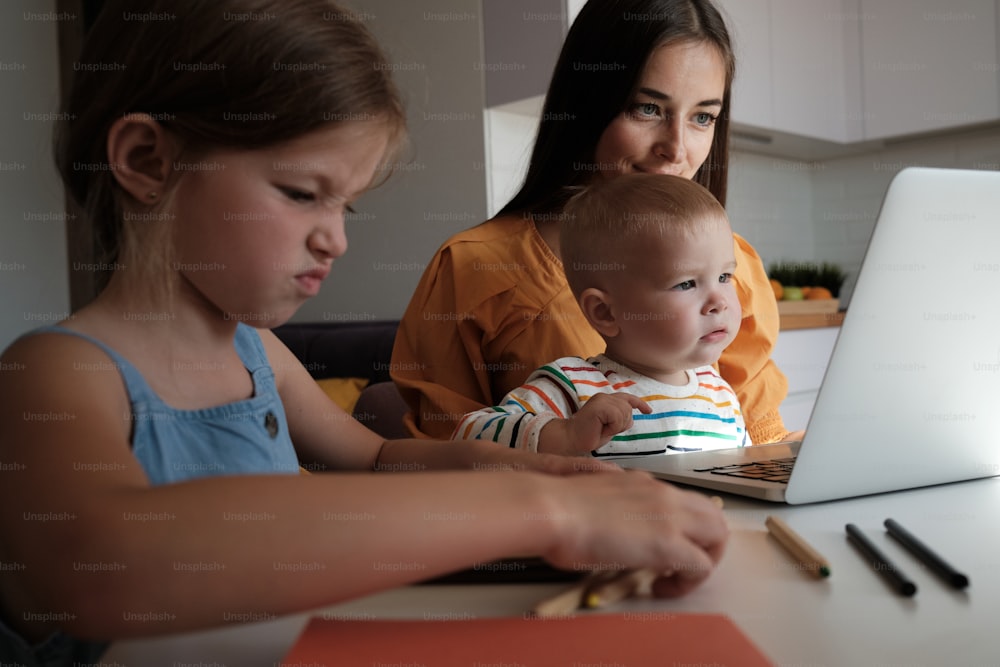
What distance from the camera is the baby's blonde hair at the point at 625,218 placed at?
3.55ft

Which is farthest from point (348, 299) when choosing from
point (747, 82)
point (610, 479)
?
point (610, 479)

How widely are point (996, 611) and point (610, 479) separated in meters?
0.23

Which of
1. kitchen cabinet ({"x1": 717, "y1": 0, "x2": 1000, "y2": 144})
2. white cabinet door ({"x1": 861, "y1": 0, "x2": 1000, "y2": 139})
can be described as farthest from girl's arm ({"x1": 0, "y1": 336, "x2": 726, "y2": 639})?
white cabinet door ({"x1": 861, "y1": 0, "x2": 1000, "y2": 139})

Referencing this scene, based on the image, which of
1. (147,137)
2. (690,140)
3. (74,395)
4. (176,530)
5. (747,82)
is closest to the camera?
(176,530)

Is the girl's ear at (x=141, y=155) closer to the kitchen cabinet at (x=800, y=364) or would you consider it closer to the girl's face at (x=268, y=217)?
the girl's face at (x=268, y=217)

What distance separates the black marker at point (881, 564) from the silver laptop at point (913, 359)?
9cm

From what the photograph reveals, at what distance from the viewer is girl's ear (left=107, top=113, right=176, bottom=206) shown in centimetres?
69

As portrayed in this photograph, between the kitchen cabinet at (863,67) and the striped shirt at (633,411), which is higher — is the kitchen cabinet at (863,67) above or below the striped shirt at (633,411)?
above

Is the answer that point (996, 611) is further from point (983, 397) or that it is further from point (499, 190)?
point (499, 190)

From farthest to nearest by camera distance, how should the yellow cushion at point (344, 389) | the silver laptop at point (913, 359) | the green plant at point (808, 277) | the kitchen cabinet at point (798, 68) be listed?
the green plant at point (808, 277), the kitchen cabinet at point (798, 68), the yellow cushion at point (344, 389), the silver laptop at point (913, 359)

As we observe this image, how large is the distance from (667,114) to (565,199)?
0.73ft

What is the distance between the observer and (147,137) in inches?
27.4

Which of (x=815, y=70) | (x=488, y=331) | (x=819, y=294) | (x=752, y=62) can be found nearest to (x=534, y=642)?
(x=488, y=331)

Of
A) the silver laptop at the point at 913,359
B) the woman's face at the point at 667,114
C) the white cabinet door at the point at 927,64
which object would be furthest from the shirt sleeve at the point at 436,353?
the white cabinet door at the point at 927,64
